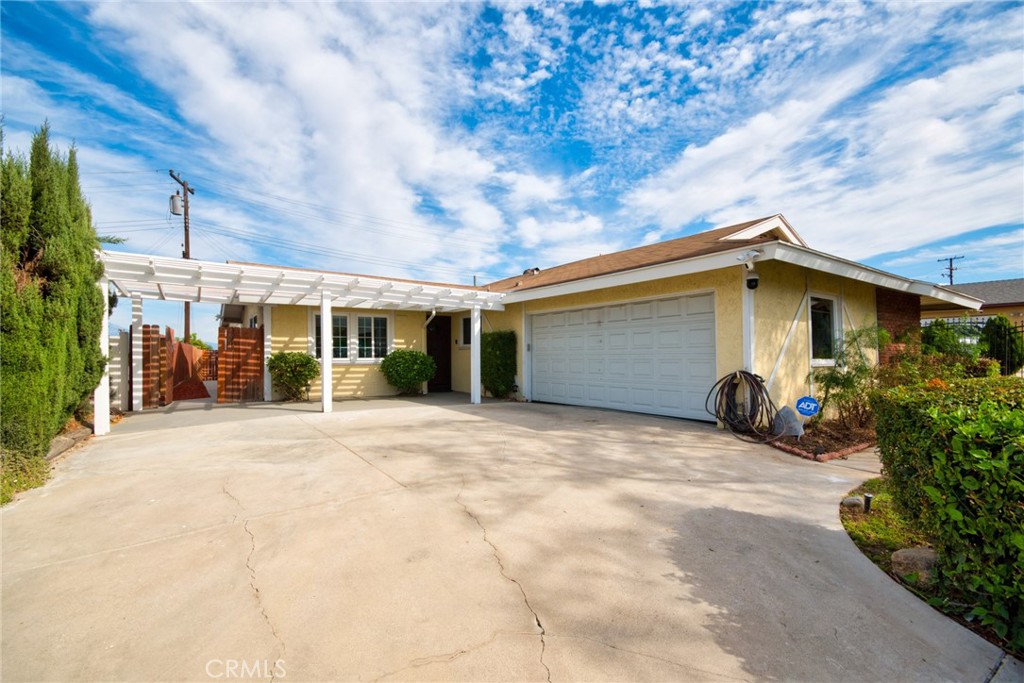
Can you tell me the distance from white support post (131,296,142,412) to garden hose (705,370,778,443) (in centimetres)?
1363

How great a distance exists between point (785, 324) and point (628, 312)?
118 inches

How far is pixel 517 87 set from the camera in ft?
30.6

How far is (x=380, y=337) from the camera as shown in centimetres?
1308

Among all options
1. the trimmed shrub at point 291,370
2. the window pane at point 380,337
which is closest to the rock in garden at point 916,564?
the trimmed shrub at point 291,370

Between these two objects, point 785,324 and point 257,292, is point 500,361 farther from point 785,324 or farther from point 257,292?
point 785,324

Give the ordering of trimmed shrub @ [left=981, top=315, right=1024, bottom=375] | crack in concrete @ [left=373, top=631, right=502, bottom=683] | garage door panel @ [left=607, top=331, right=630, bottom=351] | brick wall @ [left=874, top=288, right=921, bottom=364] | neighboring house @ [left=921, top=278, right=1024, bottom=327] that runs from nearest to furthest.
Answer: crack in concrete @ [left=373, top=631, right=502, bottom=683]
garage door panel @ [left=607, top=331, right=630, bottom=351]
brick wall @ [left=874, top=288, right=921, bottom=364]
trimmed shrub @ [left=981, top=315, right=1024, bottom=375]
neighboring house @ [left=921, top=278, right=1024, bottom=327]

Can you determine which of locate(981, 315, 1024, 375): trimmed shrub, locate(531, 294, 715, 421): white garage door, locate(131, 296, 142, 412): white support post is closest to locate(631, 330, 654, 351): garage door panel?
locate(531, 294, 715, 421): white garage door

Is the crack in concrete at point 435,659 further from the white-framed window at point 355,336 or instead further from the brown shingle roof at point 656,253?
the white-framed window at point 355,336

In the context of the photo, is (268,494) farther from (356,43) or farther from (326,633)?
(356,43)

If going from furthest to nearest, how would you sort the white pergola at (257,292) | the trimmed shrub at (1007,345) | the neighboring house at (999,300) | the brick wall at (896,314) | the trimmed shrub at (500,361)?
the neighboring house at (999,300), the trimmed shrub at (1007,345), the trimmed shrub at (500,361), the brick wall at (896,314), the white pergola at (257,292)

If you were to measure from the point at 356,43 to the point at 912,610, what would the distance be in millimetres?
10028

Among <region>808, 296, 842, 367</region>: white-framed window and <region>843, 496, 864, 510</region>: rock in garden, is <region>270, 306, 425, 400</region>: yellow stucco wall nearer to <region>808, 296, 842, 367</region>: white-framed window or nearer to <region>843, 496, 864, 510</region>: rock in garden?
<region>808, 296, 842, 367</region>: white-framed window

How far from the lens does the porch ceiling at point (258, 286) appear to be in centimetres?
779

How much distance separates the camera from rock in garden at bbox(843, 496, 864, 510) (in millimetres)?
3678
